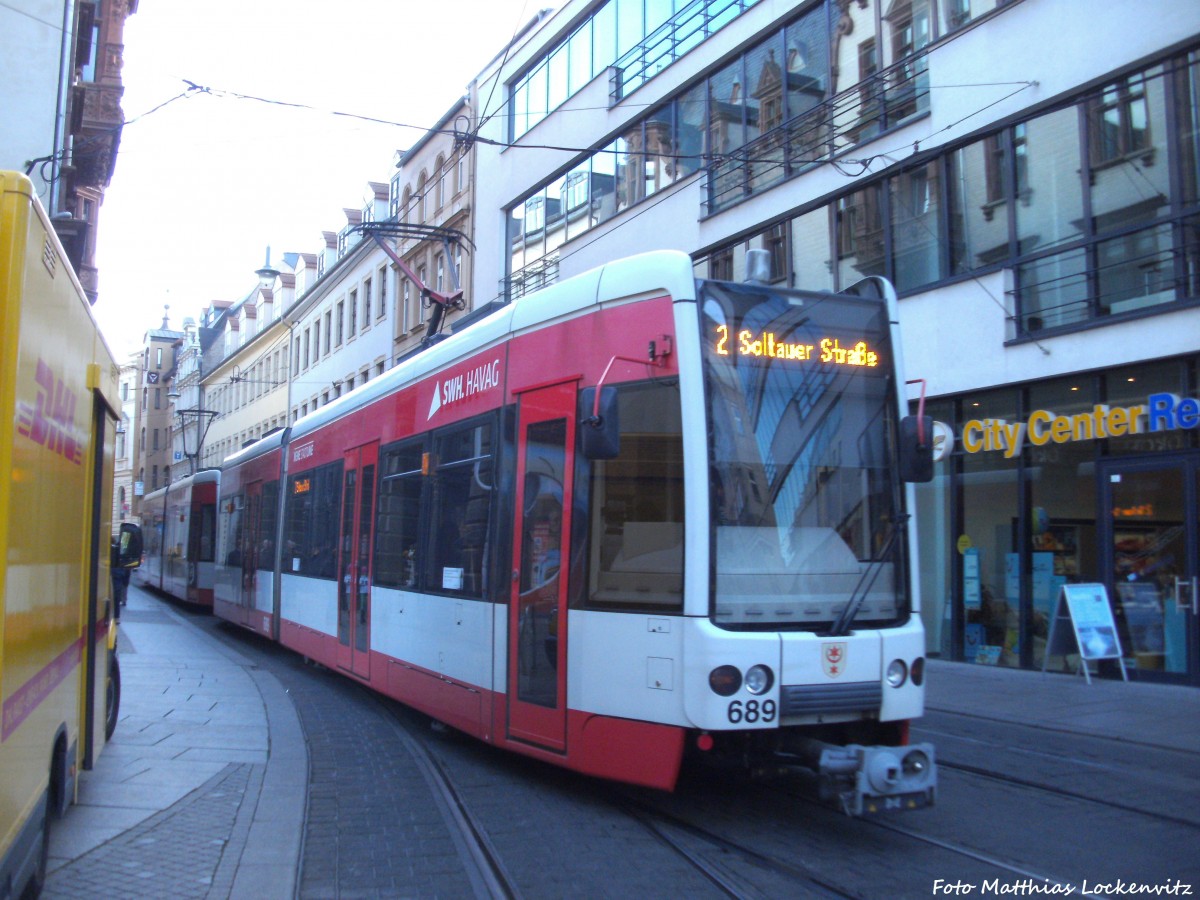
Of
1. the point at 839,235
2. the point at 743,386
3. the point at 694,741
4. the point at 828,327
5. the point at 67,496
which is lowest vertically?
the point at 694,741

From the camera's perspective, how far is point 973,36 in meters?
14.8

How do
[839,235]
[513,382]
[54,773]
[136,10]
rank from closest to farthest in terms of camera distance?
[54,773]
[513,382]
[839,235]
[136,10]

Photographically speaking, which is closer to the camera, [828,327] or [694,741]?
[694,741]

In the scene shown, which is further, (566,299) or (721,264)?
(721,264)

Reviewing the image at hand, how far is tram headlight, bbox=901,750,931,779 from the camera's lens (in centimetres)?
565

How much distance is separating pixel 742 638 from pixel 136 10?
33.2 metres

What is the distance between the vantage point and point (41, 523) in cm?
383

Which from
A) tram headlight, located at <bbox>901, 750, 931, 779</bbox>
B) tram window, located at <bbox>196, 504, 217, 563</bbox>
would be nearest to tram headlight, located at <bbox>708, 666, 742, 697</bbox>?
tram headlight, located at <bbox>901, 750, 931, 779</bbox>

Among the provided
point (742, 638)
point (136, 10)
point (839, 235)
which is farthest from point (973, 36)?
point (136, 10)

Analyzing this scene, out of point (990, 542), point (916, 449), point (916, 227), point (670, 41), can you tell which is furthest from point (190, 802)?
point (670, 41)

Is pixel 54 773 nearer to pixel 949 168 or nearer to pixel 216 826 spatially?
pixel 216 826

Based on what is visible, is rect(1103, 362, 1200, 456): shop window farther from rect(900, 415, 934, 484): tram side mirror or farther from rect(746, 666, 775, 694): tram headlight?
rect(746, 666, 775, 694): tram headlight

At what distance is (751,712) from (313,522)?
8473 millimetres

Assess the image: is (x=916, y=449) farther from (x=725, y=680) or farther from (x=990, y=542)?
(x=990, y=542)
